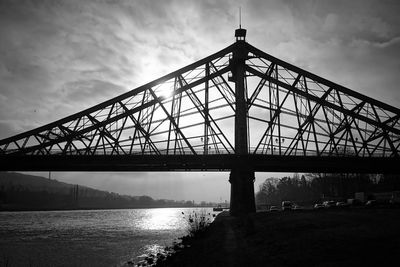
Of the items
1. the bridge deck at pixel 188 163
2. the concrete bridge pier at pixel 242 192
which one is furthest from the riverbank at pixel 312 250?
the bridge deck at pixel 188 163

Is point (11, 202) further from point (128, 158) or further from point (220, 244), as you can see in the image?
point (220, 244)

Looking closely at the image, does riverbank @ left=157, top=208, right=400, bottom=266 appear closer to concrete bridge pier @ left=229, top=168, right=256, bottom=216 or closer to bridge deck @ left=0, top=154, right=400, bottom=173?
concrete bridge pier @ left=229, top=168, right=256, bottom=216

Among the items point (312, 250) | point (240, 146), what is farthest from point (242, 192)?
point (312, 250)

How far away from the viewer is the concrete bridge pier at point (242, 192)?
175ft

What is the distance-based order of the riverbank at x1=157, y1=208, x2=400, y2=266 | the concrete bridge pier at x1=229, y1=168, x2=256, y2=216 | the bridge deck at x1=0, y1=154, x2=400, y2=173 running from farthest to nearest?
the bridge deck at x1=0, y1=154, x2=400, y2=173, the concrete bridge pier at x1=229, y1=168, x2=256, y2=216, the riverbank at x1=157, y1=208, x2=400, y2=266

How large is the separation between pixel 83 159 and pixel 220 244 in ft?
124

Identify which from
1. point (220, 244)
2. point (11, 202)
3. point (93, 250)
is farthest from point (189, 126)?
point (11, 202)

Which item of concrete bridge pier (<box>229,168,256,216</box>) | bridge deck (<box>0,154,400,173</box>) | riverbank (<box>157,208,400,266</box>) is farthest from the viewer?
bridge deck (<box>0,154,400,173</box>)

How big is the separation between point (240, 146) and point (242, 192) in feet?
28.2

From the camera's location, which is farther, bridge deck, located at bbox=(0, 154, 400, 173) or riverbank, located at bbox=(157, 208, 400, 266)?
bridge deck, located at bbox=(0, 154, 400, 173)

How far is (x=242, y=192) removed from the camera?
53656mm

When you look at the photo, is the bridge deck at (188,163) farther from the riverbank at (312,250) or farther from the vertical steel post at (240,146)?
the riverbank at (312,250)

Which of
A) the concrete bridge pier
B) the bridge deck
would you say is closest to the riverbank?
the concrete bridge pier

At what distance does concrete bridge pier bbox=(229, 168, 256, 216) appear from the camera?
175 ft
